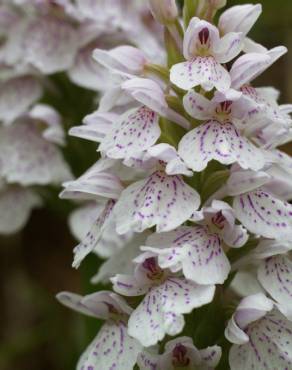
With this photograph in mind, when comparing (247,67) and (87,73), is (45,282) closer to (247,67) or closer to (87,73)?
(87,73)

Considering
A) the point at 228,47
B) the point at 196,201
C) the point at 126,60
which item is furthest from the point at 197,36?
the point at 196,201

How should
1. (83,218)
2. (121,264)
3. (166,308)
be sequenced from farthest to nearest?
(83,218) → (121,264) → (166,308)

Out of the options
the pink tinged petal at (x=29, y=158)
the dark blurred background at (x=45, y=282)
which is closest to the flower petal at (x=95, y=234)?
the pink tinged petal at (x=29, y=158)

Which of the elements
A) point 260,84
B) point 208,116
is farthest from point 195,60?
point 260,84

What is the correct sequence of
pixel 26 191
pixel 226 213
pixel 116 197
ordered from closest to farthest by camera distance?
1. pixel 226 213
2. pixel 116 197
3. pixel 26 191

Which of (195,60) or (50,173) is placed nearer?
(195,60)

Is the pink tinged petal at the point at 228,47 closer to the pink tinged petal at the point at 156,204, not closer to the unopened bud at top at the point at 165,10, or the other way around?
the unopened bud at top at the point at 165,10

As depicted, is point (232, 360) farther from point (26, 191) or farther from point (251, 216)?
point (26, 191)
